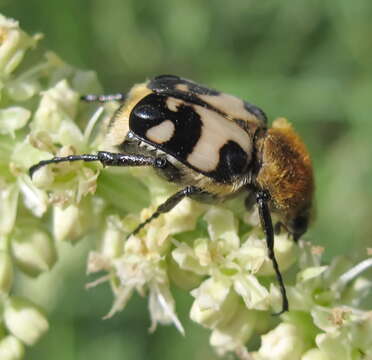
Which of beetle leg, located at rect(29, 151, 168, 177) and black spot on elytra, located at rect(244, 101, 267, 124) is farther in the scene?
black spot on elytra, located at rect(244, 101, 267, 124)

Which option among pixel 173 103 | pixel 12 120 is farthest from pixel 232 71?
pixel 12 120

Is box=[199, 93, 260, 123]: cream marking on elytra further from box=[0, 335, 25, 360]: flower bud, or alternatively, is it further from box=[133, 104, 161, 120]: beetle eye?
box=[0, 335, 25, 360]: flower bud

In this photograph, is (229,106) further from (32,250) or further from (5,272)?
(5,272)

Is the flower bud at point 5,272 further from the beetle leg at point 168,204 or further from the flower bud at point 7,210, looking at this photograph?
the beetle leg at point 168,204

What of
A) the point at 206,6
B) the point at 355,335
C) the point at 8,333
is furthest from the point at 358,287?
the point at 206,6

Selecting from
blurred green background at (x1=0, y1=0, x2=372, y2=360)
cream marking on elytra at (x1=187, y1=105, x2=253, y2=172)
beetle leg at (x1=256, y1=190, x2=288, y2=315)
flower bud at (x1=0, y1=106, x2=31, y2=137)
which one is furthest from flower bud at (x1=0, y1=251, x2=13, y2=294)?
blurred green background at (x1=0, y1=0, x2=372, y2=360)

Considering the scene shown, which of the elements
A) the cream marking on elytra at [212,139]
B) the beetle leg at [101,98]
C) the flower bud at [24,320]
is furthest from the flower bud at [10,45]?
the flower bud at [24,320]
